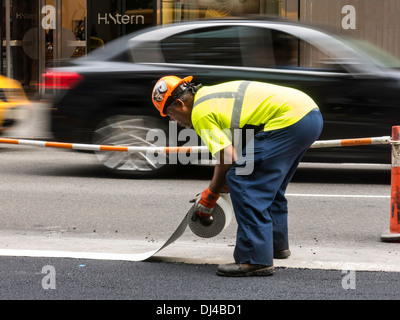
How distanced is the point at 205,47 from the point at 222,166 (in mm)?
4301

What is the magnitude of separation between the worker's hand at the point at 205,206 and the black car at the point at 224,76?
371 centimetres

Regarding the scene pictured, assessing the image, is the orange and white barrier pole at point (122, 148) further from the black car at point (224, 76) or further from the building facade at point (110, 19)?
the building facade at point (110, 19)

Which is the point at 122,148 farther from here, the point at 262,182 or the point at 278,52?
the point at 262,182

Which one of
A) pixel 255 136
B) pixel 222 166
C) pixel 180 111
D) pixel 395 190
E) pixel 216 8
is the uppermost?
pixel 216 8

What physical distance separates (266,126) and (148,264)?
1.23 meters

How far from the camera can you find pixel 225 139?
4.57 meters

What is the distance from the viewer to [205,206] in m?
4.92

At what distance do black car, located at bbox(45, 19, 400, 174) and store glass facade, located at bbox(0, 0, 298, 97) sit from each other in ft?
24.0

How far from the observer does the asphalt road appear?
4559mm

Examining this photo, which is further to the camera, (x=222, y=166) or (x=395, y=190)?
(x=395, y=190)

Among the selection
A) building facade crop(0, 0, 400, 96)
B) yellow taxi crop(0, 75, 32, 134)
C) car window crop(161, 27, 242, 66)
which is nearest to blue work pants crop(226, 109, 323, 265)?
car window crop(161, 27, 242, 66)

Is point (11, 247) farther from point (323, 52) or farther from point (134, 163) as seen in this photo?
point (323, 52)

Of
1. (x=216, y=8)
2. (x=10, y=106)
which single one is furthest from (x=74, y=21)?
(x=10, y=106)

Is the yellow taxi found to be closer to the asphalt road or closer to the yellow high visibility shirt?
the asphalt road
